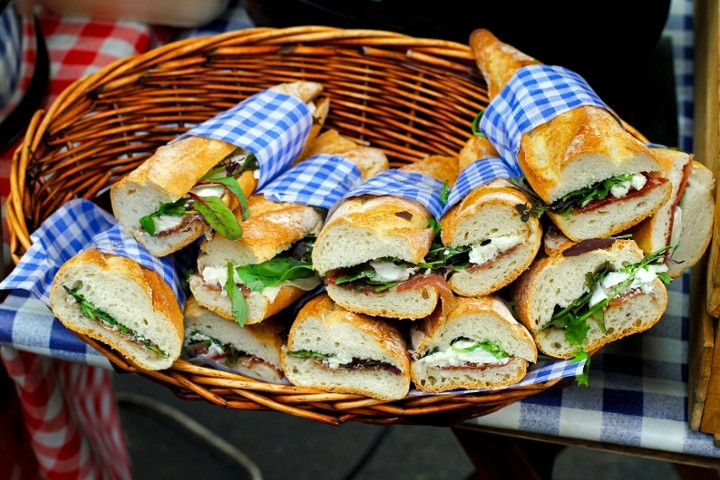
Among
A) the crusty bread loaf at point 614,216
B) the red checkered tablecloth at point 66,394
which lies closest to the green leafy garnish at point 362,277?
the crusty bread loaf at point 614,216

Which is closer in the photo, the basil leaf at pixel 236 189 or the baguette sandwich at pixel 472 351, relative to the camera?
the baguette sandwich at pixel 472 351

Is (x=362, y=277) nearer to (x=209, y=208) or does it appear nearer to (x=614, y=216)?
(x=209, y=208)

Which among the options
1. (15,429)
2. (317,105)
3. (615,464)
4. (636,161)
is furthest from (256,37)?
(615,464)

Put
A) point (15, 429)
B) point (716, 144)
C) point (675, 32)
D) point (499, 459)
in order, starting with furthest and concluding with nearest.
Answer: point (675, 32) < point (15, 429) < point (499, 459) < point (716, 144)

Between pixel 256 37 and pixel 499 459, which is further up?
pixel 256 37

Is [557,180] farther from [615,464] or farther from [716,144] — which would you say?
[615,464]

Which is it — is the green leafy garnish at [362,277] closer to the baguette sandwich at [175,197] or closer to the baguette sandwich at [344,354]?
the baguette sandwich at [344,354]

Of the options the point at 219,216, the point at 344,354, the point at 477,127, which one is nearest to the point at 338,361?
the point at 344,354
